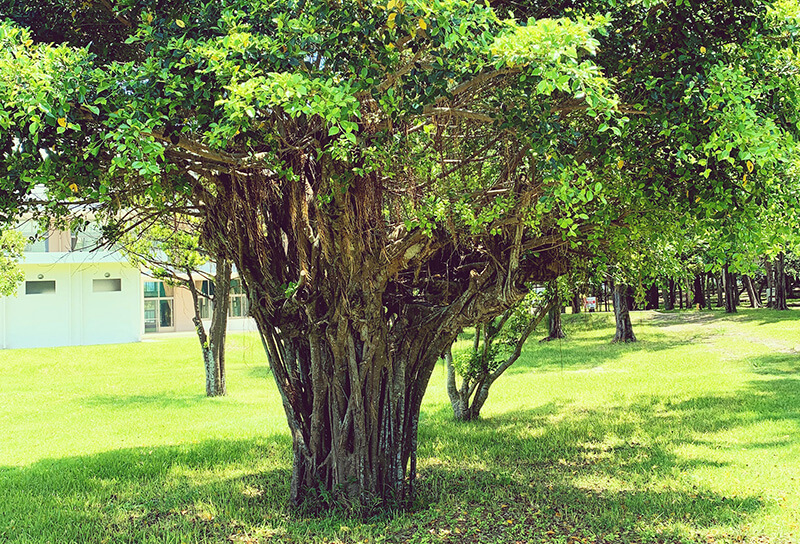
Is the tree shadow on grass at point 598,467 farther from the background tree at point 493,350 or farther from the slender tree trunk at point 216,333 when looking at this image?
the slender tree trunk at point 216,333

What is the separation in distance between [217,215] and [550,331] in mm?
23406

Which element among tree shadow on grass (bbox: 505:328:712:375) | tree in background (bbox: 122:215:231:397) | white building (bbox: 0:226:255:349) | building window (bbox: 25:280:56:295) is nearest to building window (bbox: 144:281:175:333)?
white building (bbox: 0:226:255:349)

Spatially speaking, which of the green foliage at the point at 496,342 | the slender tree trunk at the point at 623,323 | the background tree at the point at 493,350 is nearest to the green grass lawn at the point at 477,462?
the background tree at the point at 493,350

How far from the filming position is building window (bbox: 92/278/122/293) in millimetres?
29969

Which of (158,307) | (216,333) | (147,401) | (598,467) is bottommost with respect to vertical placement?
(598,467)

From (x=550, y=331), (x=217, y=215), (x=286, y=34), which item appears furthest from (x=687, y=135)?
(x=550, y=331)

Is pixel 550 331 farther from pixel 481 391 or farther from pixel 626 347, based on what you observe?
pixel 481 391

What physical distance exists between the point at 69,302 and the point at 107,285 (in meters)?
1.67

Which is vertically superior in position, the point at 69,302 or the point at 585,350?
the point at 69,302

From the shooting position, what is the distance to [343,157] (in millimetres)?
5078

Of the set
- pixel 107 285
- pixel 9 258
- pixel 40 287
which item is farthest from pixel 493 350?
pixel 40 287

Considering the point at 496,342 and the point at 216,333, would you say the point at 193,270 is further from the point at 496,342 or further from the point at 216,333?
the point at 496,342

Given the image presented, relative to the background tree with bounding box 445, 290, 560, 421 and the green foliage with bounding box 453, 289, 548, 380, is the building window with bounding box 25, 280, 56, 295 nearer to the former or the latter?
the background tree with bounding box 445, 290, 560, 421

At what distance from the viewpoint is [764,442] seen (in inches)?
393
